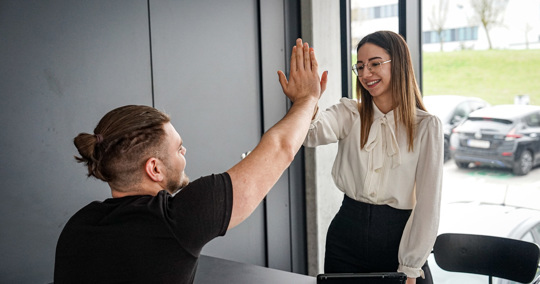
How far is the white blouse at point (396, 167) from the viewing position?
2.06 metres

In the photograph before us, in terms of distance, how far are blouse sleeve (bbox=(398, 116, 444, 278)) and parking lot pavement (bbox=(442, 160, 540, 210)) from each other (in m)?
1.18

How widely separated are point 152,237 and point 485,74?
101 inches

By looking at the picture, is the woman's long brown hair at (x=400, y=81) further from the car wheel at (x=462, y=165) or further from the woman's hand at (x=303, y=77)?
the car wheel at (x=462, y=165)

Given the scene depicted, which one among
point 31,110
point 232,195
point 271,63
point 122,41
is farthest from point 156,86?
point 232,195

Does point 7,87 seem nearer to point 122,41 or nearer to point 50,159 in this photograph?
point 50,159

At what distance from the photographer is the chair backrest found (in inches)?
88.7

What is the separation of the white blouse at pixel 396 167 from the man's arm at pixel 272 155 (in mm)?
793

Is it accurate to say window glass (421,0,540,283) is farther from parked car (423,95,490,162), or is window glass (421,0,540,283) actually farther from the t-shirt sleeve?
the t-shirt sleeve

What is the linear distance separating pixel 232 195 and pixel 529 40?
240cm

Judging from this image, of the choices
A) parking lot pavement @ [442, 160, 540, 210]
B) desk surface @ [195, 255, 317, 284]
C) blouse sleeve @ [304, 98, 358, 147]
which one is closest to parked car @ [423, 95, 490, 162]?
parking lot pavement @ [442, 160, 540, 210]

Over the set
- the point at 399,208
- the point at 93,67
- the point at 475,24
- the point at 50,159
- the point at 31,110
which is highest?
the point at 475,24

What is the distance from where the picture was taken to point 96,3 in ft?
8.31

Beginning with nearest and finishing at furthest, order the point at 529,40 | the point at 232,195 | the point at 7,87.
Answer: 1. the point at 232,195
2. the point at 7,87
3. the point at 529,40

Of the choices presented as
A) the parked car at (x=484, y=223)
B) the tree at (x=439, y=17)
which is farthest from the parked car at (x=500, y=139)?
the tree at (x=439, y=17)
